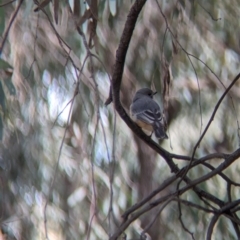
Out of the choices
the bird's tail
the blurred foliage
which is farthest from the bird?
the blurred foliage

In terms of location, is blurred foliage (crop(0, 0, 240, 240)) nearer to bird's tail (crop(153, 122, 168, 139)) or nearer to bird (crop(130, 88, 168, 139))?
bird (crop(130, 88, 168, 139))

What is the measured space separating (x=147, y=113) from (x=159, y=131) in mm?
297

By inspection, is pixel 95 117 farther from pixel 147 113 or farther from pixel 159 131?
pixel 159 131

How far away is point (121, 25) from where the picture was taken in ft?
11.4

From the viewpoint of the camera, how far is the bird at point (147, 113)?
280cm

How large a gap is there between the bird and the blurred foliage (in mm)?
188

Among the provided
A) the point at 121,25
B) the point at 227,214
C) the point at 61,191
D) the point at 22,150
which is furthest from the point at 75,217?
the point at 227,214

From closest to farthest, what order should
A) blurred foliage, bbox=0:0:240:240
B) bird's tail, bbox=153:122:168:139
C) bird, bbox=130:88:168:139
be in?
bird's tail, bbox=153:122:168:139 < bird, bbox=130:88:168:139 < blurred foliage, bbox=0:0:240:240

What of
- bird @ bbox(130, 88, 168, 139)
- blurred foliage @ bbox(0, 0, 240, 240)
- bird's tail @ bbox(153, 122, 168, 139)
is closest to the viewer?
bird's tail @ bbox(153, 122, 168, 139)

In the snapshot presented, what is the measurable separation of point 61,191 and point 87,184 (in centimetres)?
15

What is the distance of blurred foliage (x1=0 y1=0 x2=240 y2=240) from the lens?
11.1 feet

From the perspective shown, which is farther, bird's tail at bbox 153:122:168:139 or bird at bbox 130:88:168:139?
bird at bbox 130:88:168:139

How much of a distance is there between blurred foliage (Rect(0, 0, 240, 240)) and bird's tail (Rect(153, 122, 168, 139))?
572 millimetres

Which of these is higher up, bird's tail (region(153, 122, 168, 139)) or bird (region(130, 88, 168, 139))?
bird (region(130, 88, 168, 139))
